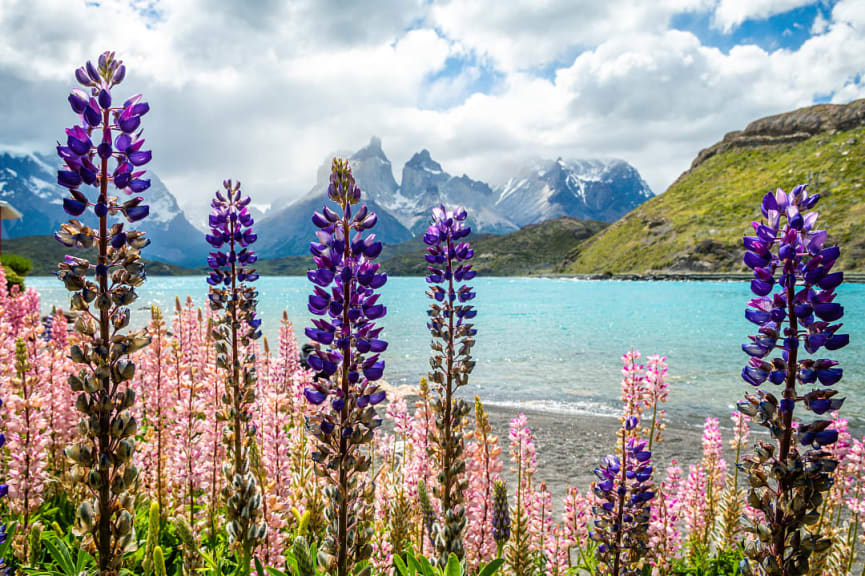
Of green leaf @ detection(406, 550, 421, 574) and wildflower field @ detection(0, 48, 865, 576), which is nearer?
wildflower field @ detection(0, 48, 865, 576)

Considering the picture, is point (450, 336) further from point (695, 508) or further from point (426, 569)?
point (695, 508)

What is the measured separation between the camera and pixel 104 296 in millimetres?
2691

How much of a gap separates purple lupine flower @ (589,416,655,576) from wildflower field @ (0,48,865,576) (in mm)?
18

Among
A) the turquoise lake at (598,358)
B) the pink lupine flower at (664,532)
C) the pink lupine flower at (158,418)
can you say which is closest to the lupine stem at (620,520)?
the pink lupine flower at (664,532)

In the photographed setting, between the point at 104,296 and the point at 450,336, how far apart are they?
10.5ft

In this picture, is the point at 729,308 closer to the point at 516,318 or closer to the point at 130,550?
the point at 516,318

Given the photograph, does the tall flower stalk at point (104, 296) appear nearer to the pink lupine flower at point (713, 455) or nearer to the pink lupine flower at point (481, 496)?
the pink lupine flower at point (481, 496)

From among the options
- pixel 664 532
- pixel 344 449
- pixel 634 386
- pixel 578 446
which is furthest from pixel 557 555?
pixel 578 446

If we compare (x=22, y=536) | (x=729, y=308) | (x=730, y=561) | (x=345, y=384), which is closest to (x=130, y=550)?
(x=345, y=384)

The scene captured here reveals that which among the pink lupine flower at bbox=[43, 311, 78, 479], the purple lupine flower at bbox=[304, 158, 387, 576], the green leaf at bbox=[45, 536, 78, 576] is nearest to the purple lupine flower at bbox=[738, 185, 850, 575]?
the purple lupine flower at bbox=[304, 158, 387, 576]

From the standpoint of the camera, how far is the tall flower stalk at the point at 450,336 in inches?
178

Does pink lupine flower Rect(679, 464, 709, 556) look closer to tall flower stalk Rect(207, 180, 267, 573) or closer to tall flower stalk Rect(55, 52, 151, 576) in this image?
tall flower stalk Rect(207, 180, 267, 573)

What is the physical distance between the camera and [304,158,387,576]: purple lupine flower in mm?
2934

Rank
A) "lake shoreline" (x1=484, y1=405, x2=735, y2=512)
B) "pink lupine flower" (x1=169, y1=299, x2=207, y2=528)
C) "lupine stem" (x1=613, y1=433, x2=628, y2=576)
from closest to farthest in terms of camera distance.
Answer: "lupine stem" (x1=613, y1=433, x2=628, y2=576), "pink lupine flower" (x1=169, y1=299, x2=207, y2=528), "lake shoreline" (x1=484, y1=405, x2=735, y2=512)
